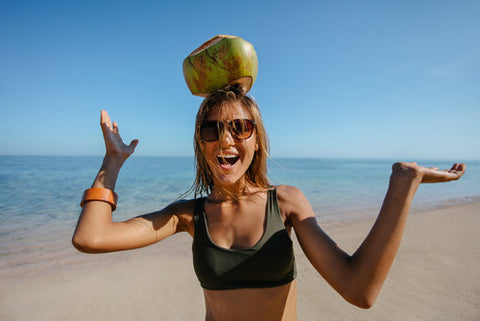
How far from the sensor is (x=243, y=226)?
177cm

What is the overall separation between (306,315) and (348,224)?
5479 mm

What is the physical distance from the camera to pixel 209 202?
1969 millimetres

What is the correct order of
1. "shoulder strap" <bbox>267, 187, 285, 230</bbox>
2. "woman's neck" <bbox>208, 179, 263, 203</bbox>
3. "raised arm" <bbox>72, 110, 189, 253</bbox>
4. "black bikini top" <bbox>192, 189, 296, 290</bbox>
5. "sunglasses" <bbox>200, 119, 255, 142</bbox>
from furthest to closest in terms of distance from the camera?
"woman's neck" <bbox>208, 179, 263, 203</bbox>
"sunglasses" <bbox>200, 119, 255, 142</bbox>
"shoulder strap" <bbox>267, 187, 285, 230</bbox>
"black bikini top" <bbox>192, 189, 296, 290</bbox>
"raised arm" <bbox>72, 110, 189, 253</bbox>

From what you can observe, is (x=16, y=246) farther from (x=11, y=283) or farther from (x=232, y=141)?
(x=232, y=141)

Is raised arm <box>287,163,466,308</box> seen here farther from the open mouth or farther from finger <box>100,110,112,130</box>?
finger <box>100,110,112,130</box>

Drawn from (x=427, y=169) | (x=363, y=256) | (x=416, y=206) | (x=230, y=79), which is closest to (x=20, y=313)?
(x=230, y=79)

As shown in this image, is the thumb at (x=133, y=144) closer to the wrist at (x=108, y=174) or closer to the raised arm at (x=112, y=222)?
the raised arm at (x=112, y=222)

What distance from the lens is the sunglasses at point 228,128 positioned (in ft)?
5.90

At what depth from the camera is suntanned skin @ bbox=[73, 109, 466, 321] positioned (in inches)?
46.1

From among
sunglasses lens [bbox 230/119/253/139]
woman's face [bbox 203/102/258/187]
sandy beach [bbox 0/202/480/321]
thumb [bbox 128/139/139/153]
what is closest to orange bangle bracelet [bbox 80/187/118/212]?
thumb [bbox 128/139/139/153]

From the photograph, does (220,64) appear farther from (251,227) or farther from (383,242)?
(383,242)

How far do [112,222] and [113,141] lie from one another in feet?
1.72

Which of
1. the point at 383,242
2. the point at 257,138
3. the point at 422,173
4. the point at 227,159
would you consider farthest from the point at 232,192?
the point at 422,173

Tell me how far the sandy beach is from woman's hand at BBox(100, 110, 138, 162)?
316cm
